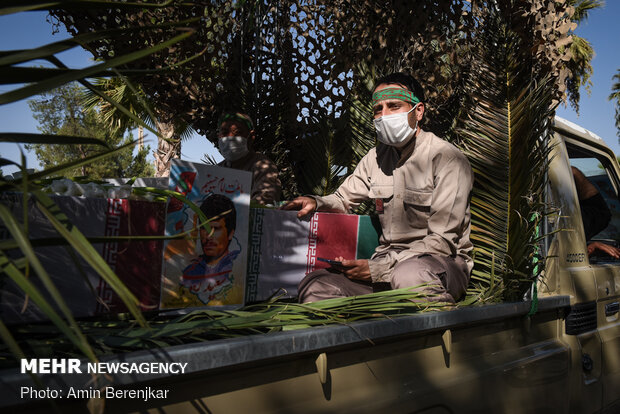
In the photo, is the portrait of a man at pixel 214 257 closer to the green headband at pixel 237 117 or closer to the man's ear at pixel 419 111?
the man's ear at pixel 419 111

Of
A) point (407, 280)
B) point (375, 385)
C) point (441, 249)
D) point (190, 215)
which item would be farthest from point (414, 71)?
point (375, 385)

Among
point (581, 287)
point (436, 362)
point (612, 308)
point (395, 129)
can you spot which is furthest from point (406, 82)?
point (612, 308)

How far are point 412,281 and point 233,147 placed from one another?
6.47ft

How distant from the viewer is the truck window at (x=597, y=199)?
3.50 metres

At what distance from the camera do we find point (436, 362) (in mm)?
1755

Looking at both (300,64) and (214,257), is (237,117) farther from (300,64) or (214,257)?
(214,257)

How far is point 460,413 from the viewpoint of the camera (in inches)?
70.2

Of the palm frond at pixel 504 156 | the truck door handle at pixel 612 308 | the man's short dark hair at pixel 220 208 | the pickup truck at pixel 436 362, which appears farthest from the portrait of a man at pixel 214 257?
the truck door handle at pixel 612 308

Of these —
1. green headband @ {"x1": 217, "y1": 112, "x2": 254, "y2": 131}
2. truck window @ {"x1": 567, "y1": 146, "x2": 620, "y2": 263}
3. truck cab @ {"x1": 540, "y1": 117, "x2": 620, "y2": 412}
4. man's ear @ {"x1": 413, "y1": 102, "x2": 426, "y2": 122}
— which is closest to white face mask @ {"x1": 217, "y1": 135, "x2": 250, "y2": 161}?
green headband @ {"x1": 217, "y1": 112, "x2": 254, "y2": 131}

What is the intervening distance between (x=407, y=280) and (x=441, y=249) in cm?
29

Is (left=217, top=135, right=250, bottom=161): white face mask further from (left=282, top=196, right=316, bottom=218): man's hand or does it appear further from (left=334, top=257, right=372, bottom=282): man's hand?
(left=334, top=257, right=372, bottom=282): man's hand

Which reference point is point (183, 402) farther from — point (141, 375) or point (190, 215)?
point (190, 215)

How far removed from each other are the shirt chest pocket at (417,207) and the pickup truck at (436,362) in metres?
0.67

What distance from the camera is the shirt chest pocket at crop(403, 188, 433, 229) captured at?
2.64 metres
